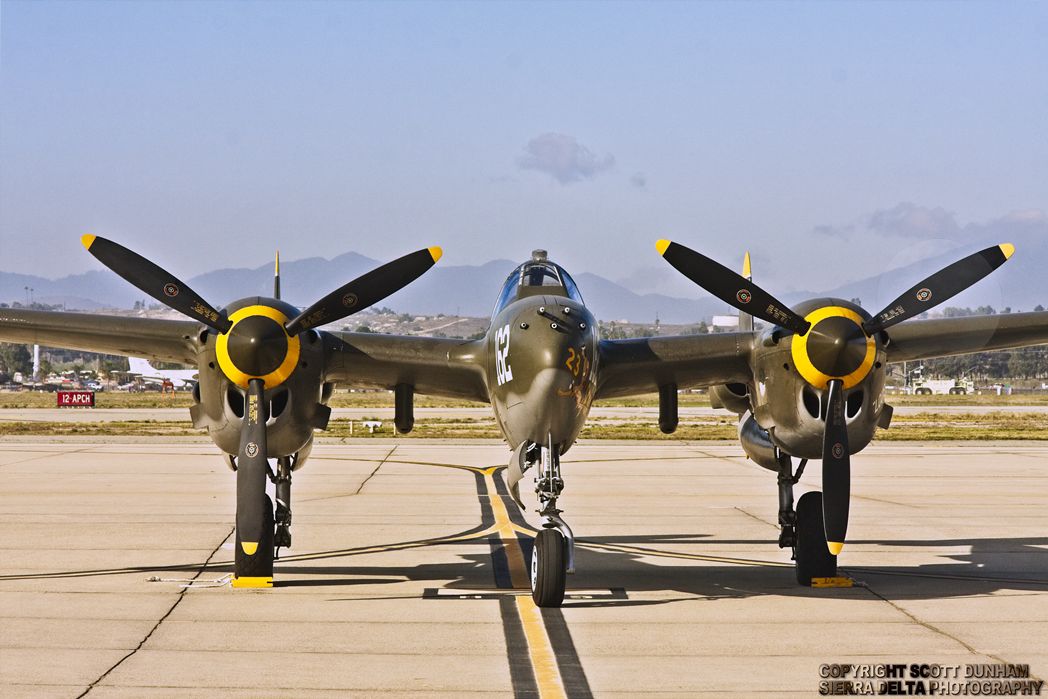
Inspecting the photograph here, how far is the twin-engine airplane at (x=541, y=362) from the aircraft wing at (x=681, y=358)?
0.07 feet

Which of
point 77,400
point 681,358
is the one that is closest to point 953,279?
point 681,358

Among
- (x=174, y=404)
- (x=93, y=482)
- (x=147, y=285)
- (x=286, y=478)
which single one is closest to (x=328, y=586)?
(x=286, y=478)

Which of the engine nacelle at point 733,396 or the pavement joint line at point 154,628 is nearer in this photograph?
the pavement joint line at point 154,628

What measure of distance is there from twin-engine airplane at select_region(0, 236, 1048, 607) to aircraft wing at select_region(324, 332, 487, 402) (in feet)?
0.08

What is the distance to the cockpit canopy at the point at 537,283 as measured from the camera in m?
14.3

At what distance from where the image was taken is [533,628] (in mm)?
11727

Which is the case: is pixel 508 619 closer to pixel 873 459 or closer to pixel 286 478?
pixel 286 478

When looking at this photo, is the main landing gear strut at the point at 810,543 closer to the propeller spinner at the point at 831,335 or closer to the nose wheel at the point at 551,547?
the propeller spinner at the point at 831,335

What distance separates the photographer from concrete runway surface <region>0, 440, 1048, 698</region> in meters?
9.82

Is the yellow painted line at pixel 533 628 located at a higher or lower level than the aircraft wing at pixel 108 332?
lower

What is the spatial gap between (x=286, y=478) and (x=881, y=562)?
29.9 feet

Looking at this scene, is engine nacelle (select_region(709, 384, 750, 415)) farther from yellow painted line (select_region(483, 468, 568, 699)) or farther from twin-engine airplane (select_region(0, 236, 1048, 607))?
yellow painted line (select_region(483, 468, 568, 699))

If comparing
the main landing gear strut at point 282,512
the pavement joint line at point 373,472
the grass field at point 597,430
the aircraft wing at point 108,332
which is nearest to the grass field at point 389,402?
the grass field at point 597,430

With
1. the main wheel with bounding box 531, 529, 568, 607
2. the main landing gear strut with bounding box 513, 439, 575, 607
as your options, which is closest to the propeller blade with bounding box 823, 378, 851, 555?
the main landing gear strut with bounding box 513, 439, 575, 607
